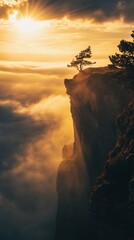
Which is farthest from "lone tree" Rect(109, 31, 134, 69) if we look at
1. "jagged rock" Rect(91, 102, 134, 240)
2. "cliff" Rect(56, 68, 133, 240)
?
"jagged rock" Rect(91, 102, 134, 240)

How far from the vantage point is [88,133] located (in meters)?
101

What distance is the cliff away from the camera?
8438 cm

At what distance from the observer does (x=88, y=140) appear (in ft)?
332

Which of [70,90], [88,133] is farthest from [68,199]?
[70,90]

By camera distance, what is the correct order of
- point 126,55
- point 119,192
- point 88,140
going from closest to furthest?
1. point 119,192
2. point 126,55
3. point 88,140

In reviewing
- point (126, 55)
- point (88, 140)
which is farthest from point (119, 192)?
point (88, 140)

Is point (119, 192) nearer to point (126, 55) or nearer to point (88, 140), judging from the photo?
point (126, 55)

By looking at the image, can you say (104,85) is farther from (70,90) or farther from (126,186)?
(126,186)

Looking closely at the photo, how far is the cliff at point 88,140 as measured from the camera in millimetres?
84375

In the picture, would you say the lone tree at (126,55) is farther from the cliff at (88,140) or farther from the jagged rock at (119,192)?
the jagged rock at (119,192)

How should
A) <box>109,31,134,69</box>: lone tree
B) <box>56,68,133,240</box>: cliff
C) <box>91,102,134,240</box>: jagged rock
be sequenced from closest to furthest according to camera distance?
<box>91,102,134,240</box>: jagged rock < <box>109,31,134,69</box>: lone tree < <box>56,68,133,240</box>: cliff

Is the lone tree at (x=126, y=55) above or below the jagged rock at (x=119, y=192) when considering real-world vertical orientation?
above

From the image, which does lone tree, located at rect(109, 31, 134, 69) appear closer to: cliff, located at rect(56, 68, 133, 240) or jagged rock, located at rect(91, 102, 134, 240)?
cliff, located at rect(56, 68, 133, 240)

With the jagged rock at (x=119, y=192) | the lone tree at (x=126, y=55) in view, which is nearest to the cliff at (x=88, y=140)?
the lone tree at (x=126, y=55)
